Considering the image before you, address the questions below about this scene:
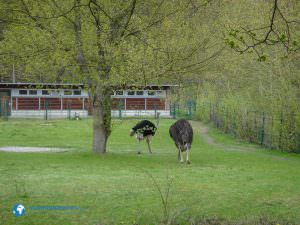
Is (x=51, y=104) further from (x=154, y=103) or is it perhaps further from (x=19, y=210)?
(x=19, y=210)

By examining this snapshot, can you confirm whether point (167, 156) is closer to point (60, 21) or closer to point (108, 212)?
point (60, 21)

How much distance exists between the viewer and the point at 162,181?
15.1m

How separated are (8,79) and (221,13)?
57123mm

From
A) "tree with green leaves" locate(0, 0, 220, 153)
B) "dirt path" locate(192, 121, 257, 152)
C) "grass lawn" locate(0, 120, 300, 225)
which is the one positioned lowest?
"dirt path" locate(192, 121, 257, 152)

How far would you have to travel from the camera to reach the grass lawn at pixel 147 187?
10586mm

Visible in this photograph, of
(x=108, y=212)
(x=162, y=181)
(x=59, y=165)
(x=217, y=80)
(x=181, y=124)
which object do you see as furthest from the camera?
(x=217, y=80)

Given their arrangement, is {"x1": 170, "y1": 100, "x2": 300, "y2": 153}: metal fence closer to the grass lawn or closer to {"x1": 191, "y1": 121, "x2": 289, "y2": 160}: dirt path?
{"x1": 191, "y1": 121, "x2": 289, "y2": 160}: dirt path

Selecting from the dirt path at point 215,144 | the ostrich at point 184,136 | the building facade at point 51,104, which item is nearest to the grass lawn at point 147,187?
the ostrich at point 184,136

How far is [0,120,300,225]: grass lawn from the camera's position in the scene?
1059cm

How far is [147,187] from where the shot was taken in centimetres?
1385

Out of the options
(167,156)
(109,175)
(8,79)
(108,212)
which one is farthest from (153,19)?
(8,79)

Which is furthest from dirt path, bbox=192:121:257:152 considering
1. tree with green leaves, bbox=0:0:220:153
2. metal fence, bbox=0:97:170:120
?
metal fence, bbox=0:97:170:120

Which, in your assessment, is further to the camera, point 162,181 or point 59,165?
point 59,165

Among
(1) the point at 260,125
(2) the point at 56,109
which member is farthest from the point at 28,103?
(1) the point at 260,125
